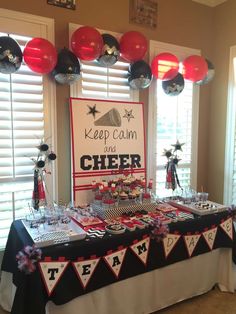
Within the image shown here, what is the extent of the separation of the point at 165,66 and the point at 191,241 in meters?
1.52

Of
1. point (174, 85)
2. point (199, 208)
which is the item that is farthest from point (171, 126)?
point (199, 208)

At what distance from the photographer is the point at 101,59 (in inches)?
90.7

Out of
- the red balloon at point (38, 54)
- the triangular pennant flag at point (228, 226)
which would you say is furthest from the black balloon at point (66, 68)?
the triangular pennant flag at point (228, 226)

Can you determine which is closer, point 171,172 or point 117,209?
point 117,209

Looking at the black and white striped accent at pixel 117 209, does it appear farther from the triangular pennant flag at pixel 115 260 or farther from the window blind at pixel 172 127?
the window blind at pixel 172 127

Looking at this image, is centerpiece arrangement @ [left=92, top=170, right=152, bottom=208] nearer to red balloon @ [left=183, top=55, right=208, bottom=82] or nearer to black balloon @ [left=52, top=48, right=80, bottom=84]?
black balloon @ [left=52, top=48, right=80, bottom=84]

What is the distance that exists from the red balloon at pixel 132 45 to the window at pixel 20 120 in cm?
61

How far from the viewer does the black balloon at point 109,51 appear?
226 centimetres

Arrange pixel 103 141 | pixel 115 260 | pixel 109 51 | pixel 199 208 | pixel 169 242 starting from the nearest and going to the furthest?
pixel 115 260 → pixel 169 242 → pixel 109 51 → pixel 199 208 → pixel 103 141

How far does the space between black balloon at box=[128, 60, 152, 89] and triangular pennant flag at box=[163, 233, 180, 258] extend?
132cm

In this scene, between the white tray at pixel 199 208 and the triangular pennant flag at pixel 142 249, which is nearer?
the triangular pennant flag at pixel 142 249

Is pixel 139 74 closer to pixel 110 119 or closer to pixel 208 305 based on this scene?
pixel 110 119

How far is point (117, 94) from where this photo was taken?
2.60 m

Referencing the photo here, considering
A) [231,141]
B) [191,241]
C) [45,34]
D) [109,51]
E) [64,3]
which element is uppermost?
[64,3]
